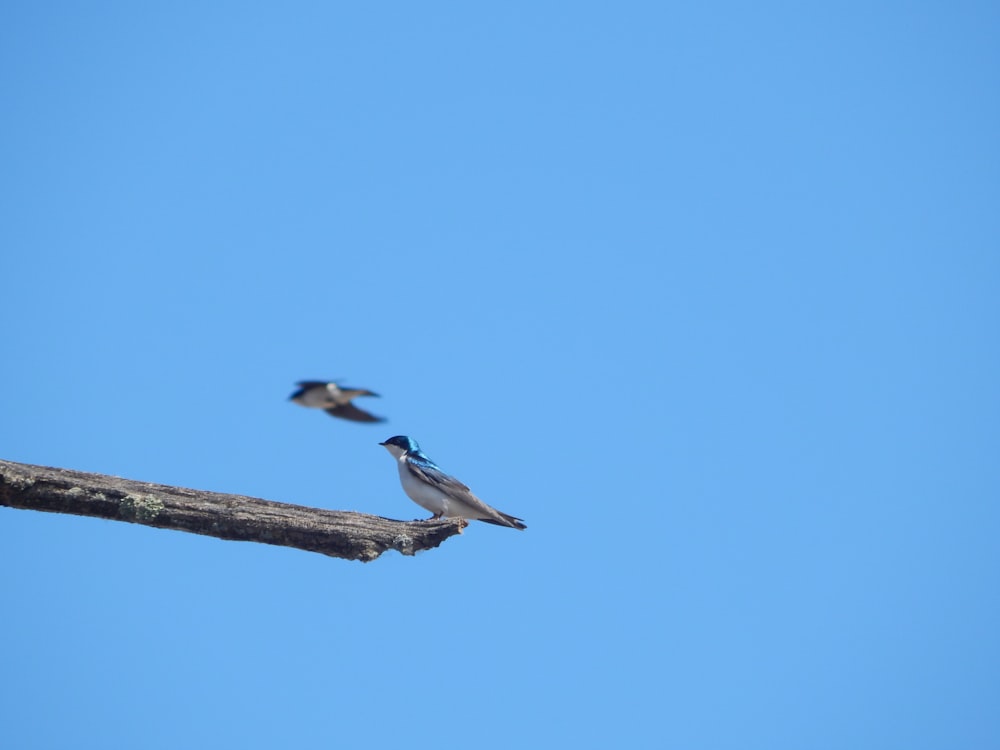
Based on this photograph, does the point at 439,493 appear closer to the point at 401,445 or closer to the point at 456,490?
the point at 456,490

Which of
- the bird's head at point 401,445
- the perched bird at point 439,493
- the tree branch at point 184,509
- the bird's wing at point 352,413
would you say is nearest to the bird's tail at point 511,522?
the perched bird at point 439,493

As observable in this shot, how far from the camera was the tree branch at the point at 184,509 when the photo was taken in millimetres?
6848

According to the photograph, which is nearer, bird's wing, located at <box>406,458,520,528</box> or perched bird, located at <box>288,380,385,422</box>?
perched bird, located at <box>288,380,385,422</box>

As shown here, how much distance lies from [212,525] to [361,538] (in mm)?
1113

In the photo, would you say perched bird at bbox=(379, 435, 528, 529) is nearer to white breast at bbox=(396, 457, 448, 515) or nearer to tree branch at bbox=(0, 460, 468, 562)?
white breast at bbox=(396, 457, 448, 515)

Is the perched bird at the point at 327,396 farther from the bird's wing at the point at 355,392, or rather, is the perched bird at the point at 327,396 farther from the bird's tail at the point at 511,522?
the bird's tail at the point at 511,522

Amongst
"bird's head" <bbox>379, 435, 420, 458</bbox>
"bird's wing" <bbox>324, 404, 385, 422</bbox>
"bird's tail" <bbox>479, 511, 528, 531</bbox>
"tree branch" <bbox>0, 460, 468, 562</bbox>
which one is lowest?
"tree branch" <bbox>0, 460, 468, 562</bbox>

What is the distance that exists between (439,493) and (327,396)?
4.16m

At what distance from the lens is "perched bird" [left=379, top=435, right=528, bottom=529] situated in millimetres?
12492

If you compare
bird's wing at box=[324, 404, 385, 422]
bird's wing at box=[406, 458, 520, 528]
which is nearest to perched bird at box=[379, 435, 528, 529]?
bird's wing at box=[406, 458, 520, 528]

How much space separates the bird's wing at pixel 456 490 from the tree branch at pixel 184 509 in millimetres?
5160

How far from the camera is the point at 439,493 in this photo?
12711 millimetres

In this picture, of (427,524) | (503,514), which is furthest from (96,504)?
(503,514)

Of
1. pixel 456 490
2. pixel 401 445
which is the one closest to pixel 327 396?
pixel 456 490
